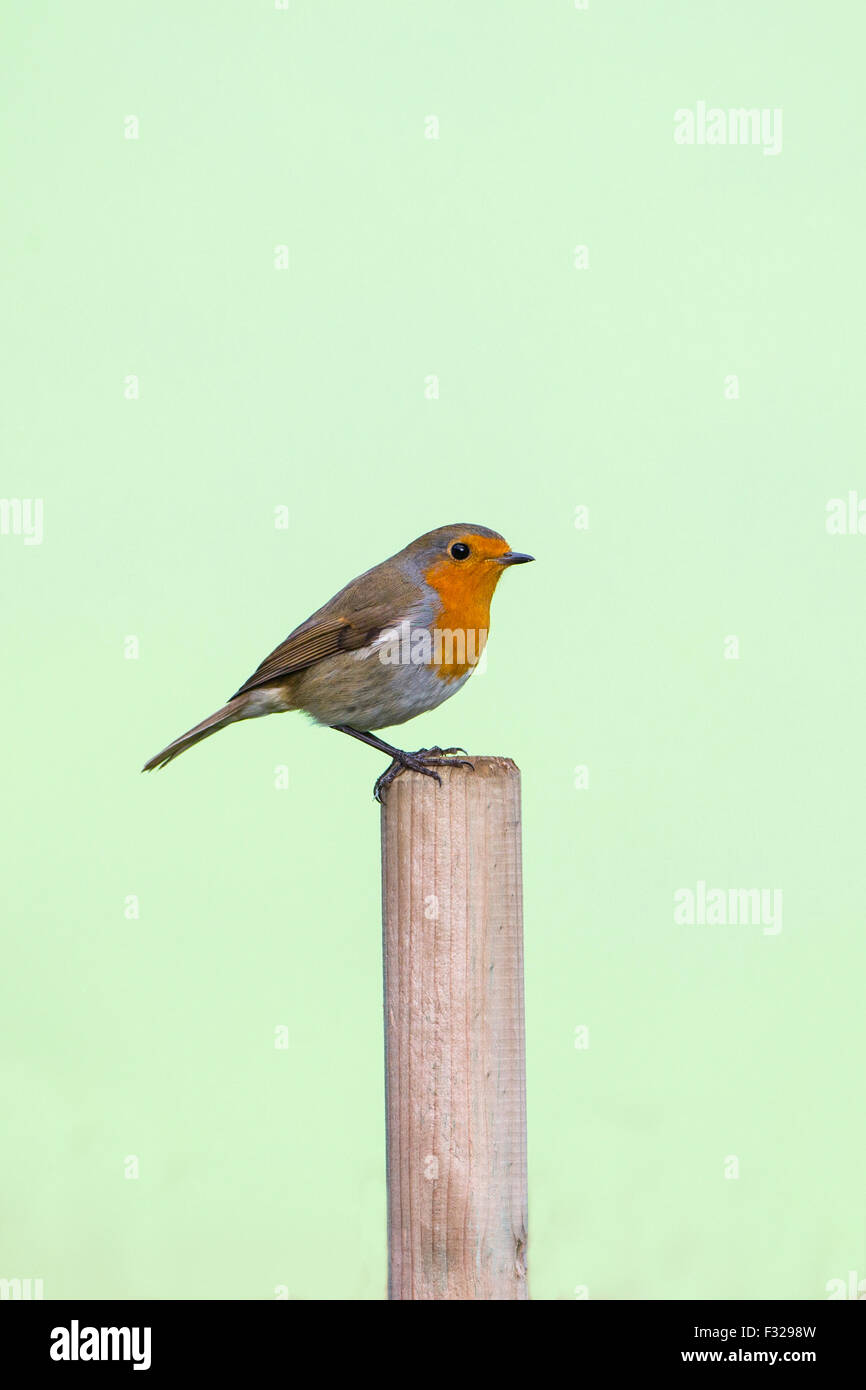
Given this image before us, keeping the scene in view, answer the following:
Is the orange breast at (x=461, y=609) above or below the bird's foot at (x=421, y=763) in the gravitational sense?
above

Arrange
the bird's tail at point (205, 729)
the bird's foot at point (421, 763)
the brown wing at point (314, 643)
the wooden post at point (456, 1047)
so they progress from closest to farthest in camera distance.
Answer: the wooden post at point (456, 1047) < the bird's foot at point (421, 763) < the bird's tail at point (205, 729) < the brown wing at point (314, 643)

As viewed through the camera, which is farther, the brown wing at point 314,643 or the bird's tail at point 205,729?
the brown wing at point 314,643

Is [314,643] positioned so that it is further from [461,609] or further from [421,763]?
[421,763]

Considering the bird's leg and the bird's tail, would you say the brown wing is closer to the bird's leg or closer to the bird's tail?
the bird's tail

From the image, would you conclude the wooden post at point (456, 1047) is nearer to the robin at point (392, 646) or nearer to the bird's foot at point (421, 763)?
the bird's foot at point (421, 763)

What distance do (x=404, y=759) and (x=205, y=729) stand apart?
46.9 inches

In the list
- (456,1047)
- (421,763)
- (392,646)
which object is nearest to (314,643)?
(392,646)

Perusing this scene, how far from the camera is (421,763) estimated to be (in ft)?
15.2

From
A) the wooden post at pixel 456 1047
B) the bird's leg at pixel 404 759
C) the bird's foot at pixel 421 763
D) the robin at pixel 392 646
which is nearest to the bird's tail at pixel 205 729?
the robin at pixel 392 646

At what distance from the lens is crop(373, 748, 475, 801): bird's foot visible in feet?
14.3

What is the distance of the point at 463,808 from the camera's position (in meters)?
4.17

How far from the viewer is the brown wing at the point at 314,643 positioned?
19.3 ft

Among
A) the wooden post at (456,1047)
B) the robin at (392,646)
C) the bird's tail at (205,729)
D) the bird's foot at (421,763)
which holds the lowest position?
the wooden post at (456,1047)
